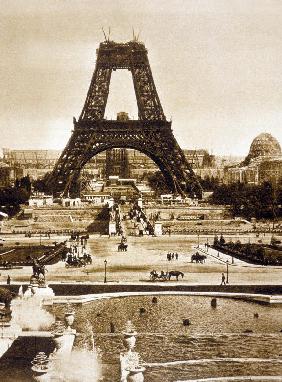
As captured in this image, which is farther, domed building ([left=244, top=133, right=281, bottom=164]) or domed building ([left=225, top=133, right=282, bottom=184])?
domed building ([left=244, top=133, right=281, bottom=164])

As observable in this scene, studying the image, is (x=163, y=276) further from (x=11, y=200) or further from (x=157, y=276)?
(x=11, y=200)

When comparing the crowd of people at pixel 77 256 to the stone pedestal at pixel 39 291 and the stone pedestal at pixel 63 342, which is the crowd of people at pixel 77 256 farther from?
the stone pedestal at pixel 63 342

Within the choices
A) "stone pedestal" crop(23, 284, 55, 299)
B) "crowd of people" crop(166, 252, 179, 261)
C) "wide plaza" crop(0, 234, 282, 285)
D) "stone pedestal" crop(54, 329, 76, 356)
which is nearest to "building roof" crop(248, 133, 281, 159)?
"wide plaza" crop(0, 234, 282, 285)

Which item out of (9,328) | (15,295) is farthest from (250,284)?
(9,328)

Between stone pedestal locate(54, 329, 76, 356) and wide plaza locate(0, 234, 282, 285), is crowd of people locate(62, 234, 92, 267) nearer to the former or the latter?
wide plaza locate(0, 234, 282, 285)

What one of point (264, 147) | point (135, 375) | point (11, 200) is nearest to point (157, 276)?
point (135, 375)

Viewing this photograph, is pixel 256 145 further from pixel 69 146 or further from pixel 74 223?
pixel 74 223

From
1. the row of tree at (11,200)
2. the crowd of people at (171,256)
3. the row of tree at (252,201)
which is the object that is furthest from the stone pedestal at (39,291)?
the row of tree at (11,200)

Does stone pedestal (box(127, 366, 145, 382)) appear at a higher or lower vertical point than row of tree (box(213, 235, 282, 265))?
lower
